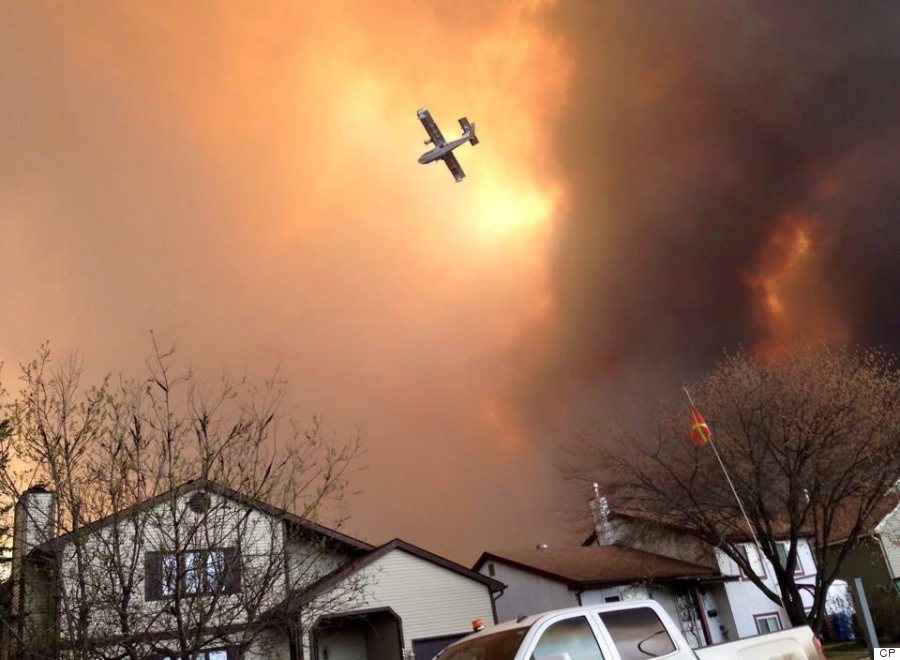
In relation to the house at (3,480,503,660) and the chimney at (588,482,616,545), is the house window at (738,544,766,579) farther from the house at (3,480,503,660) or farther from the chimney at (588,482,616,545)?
the house at (3,480,503,660)

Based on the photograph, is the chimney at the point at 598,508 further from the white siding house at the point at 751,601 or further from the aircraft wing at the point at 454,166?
the aircraft wing at the point at 454,166

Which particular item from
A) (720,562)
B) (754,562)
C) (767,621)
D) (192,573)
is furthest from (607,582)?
(192,573)

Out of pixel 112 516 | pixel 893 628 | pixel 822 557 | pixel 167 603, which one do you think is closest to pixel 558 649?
pixel 167 603

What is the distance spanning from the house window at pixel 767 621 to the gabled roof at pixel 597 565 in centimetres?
484

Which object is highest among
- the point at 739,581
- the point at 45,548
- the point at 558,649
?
the point at 45,548

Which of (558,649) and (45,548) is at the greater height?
(45,548)

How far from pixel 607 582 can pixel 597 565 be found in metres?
3.57

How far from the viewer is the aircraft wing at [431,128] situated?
25.7 meters

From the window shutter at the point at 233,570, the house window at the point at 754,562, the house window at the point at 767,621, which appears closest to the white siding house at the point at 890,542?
the house window at the point at 754,562

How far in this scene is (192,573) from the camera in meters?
10.6

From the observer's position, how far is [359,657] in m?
26.7

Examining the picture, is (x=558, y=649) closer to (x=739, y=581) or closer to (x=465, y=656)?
(x=465, y=656)

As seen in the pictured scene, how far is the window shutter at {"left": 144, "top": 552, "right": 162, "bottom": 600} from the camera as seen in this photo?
10.5 metres

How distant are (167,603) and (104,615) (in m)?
1.29
